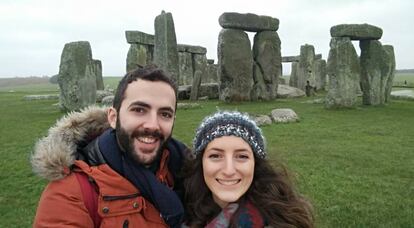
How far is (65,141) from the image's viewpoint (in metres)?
2.26

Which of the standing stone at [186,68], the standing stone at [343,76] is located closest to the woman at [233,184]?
the standing stone at [343,76]

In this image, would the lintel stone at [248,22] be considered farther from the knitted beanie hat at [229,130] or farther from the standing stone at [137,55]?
the knitted beanie hat at [229,130]

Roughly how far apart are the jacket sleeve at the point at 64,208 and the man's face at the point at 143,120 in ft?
1.09

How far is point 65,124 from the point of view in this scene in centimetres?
240

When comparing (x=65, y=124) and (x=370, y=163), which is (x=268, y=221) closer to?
(x=65, y=124)

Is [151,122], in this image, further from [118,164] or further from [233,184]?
[233,184]

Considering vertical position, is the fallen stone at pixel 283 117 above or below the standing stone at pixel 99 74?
below

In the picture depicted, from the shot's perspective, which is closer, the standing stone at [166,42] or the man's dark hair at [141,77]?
the man's dark hair at [141,77]

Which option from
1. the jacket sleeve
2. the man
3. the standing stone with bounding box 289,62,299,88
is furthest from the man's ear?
the standing stone with bounding box 289,62,299,88

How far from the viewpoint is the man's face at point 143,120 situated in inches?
88.4

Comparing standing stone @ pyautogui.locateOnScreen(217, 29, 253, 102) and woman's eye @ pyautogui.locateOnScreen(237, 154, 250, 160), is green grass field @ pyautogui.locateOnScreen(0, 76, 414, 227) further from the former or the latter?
standing stone @ pyautogui.locateOnScreen(217, 29, 253, 102)

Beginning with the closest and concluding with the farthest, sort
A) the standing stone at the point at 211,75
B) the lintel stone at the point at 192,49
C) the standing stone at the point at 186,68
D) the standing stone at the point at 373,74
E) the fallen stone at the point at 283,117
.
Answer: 1. the fallen stone at the point at 283,117
2. the standing stone at the point at 373,74
3. the standing stone at the point at 186,68
4. the lintel stone at the point at 192,49
5. the standing stone at the point at 211,75

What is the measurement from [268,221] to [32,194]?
11.8ft

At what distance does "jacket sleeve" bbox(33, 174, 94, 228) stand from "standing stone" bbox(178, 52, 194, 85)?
21.6m
